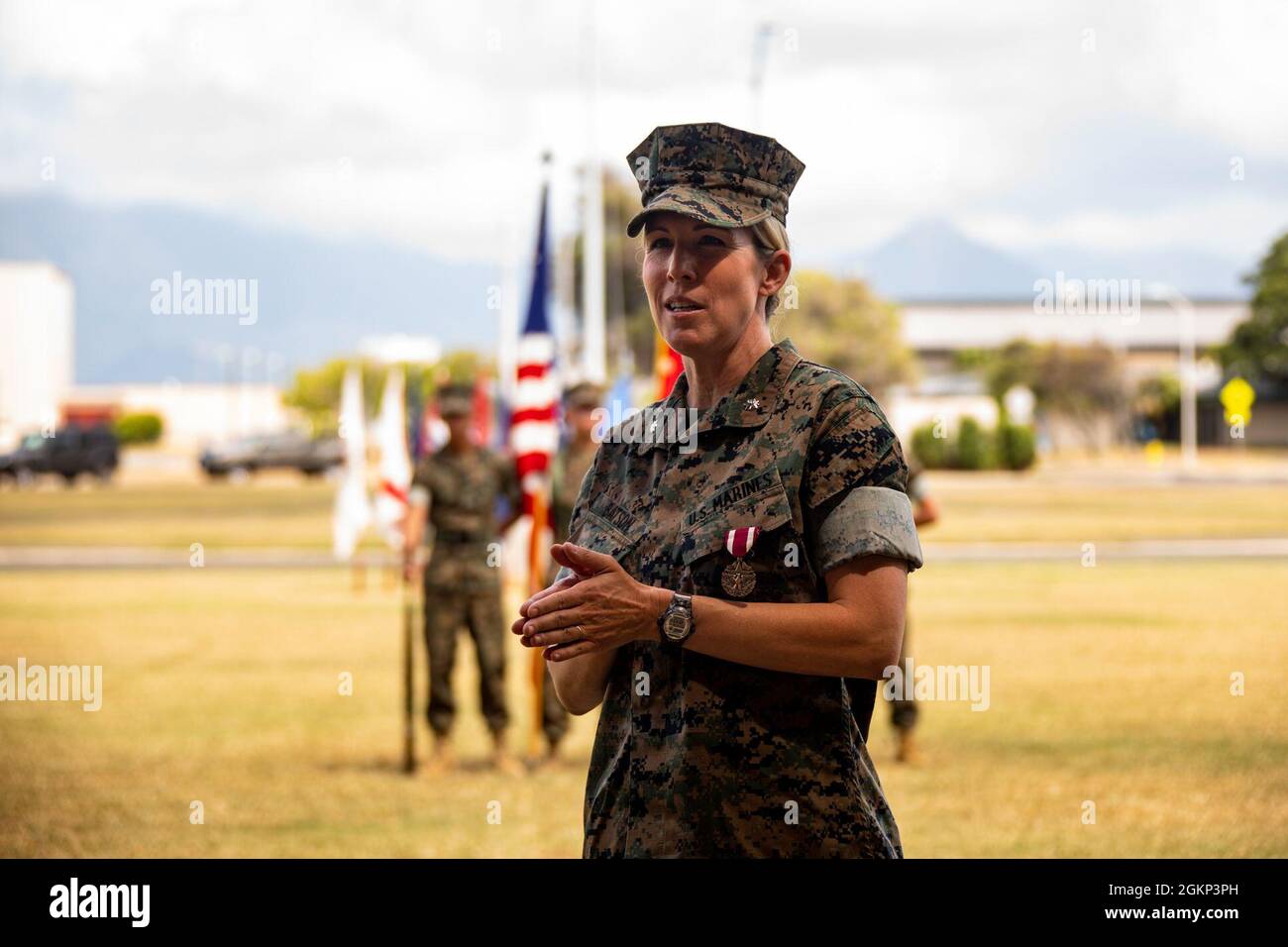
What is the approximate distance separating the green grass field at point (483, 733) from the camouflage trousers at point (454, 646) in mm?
398

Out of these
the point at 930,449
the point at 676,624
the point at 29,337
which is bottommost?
the point at 676,624

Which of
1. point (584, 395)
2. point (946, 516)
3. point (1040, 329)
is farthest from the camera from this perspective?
point (1040, 329)

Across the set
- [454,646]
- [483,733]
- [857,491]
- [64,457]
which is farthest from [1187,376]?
[857,491]

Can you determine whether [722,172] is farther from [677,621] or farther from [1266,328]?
[1266,328]

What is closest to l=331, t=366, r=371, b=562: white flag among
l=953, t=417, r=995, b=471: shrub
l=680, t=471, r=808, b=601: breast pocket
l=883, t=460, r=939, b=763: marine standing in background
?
l=883, t=460, r=939, b=763: marine standing in background

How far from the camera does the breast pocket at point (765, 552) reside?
2.52 metres

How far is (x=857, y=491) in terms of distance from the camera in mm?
2498

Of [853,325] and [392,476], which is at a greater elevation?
[853,325]

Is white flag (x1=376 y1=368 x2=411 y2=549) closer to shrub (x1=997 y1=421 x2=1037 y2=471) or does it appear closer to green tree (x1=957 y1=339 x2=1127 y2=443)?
shrub (x1=997 y1=421 x2=1037 y2=471)

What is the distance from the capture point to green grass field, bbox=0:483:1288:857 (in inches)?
335

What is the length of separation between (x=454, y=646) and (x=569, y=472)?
1298mm

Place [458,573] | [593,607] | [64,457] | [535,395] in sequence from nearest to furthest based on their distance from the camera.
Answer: [593,607] → [458,573] → [535,395] → [64,457]
